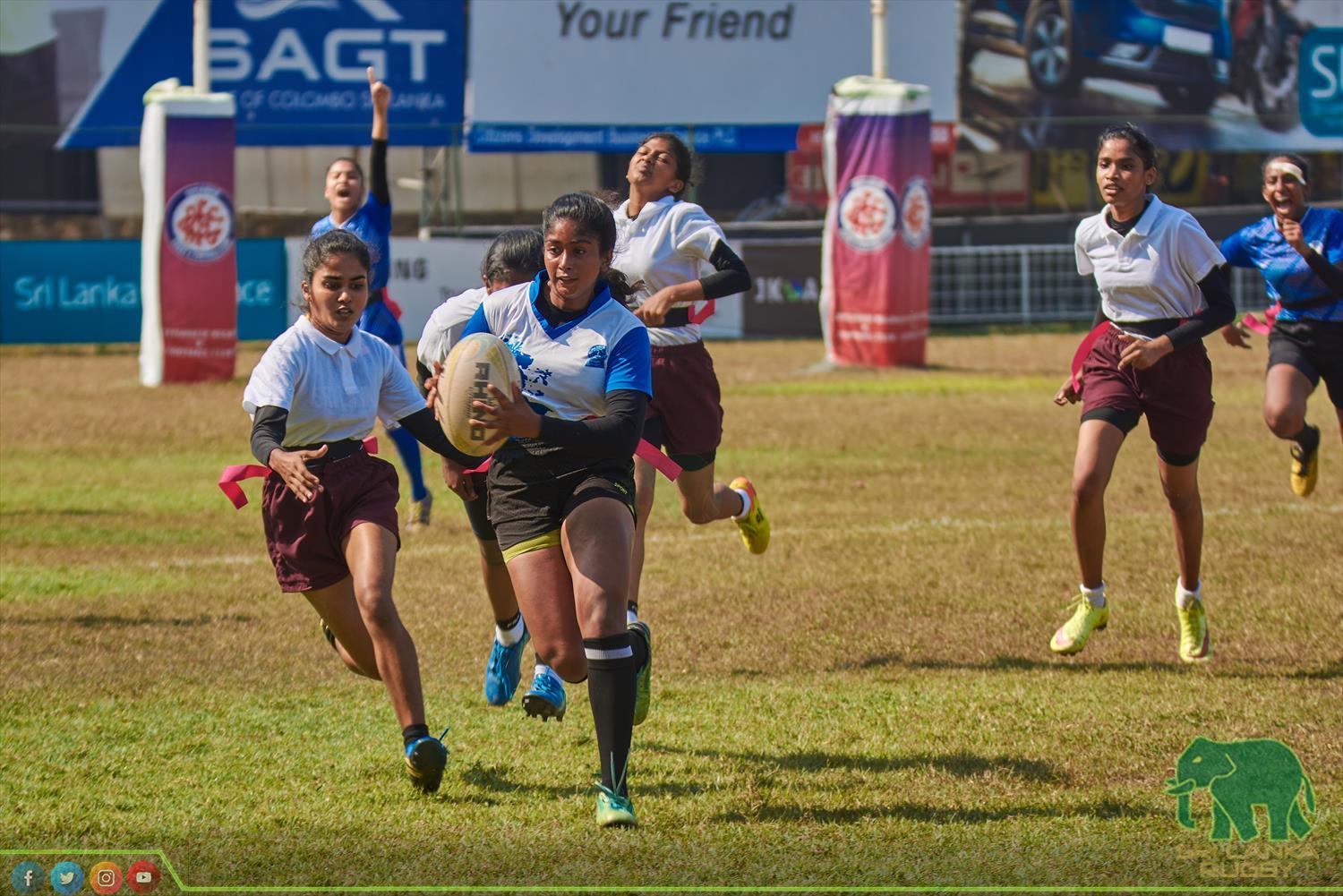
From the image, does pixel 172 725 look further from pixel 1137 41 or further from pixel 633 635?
pixel 1137 41

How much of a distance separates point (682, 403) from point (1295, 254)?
3.75 m

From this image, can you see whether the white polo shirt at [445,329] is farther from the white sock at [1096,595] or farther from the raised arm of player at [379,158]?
the white sock at [1096,595]

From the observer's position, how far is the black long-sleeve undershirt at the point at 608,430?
4.79 m

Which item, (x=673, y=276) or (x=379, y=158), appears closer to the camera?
(x=673, y=276)

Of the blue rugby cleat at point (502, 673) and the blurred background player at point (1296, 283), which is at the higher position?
the blurred background player at point (1296, 283)

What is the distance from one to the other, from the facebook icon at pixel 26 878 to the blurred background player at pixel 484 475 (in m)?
1.87

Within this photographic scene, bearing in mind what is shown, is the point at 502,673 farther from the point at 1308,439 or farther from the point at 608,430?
the point at 1308,439

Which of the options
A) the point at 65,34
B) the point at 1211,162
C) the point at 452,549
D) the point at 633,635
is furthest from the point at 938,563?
the point at 1211,162

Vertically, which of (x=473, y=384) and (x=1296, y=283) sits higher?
(x=1296, y=283)

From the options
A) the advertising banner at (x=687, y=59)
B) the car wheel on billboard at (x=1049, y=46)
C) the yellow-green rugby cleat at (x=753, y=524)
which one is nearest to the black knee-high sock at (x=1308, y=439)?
the yellow-green rugby cleat at (x=753, y=524)

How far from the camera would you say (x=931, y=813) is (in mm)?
5008

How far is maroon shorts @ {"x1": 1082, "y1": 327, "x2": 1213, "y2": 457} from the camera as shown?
269 inches

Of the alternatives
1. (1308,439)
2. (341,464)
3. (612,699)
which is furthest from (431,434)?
(1308,439)

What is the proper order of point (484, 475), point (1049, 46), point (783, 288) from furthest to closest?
point (1049, 46) → point (783, 288) → point (484, 475)
